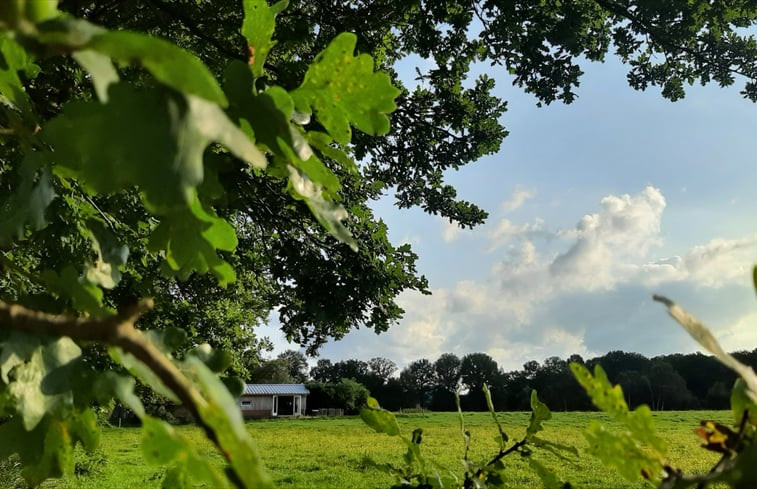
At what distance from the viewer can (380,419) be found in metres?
1.16

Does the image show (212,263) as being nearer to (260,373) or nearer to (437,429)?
(437,429)

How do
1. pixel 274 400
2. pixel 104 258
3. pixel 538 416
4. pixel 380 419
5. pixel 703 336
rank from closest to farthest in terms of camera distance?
1. pixel 703 336
2. pixel 104 258
3. pixel 380 419
4. pixel 538 416
5. pixel 274 400

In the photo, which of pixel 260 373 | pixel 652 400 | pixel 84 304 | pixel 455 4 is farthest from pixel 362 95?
pixel 260 373

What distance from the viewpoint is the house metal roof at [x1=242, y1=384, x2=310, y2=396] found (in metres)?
59.8

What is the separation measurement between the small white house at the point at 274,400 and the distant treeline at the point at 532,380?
730cm

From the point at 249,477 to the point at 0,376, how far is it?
44 centimetres

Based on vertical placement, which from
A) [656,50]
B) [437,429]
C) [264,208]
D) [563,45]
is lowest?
[437,429]

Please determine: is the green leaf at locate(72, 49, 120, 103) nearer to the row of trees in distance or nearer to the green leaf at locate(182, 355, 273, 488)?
the green leaf at locate(182, 355, 273, 488)

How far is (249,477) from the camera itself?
1.55 ft

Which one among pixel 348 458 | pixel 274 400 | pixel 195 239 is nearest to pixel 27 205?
pixel 195 239

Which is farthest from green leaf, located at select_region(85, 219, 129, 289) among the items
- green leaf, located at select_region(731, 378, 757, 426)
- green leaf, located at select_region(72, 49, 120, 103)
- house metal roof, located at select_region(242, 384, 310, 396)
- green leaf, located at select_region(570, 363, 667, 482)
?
house metal roof, located at select_region(242, 384, 310, 396)

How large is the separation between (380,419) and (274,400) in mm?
63686

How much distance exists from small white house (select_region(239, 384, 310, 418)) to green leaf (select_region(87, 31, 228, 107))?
60508 millimetres

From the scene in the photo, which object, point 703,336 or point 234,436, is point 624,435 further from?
point 234,436
